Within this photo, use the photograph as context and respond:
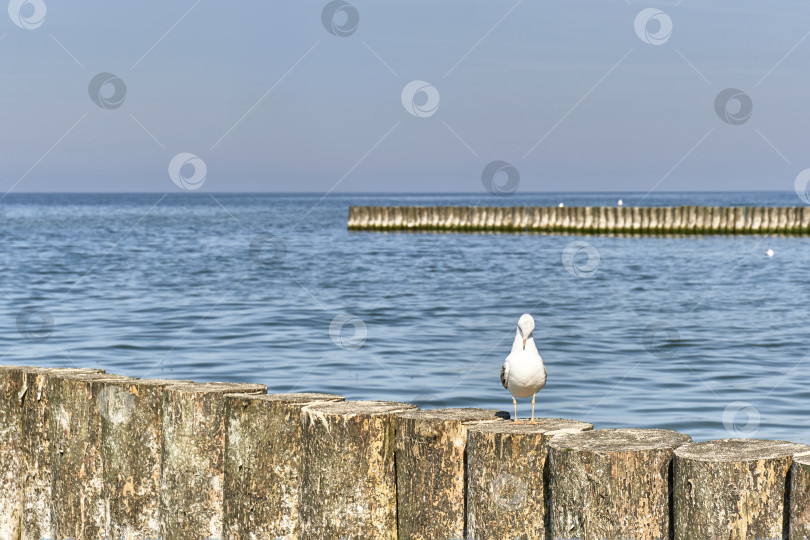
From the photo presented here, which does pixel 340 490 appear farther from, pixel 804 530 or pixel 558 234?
pixel 558 234

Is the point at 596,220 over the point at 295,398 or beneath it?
over

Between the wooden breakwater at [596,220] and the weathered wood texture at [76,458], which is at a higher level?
the wooden breakwater at [596,220]

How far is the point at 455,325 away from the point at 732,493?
13.8 m

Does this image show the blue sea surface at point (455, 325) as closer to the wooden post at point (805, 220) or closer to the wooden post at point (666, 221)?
the wooden post at point (805, 220)

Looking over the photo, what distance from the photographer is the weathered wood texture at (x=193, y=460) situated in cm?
494

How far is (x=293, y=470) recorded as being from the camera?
4781 millimetres

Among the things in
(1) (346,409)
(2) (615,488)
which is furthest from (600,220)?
(2) (615,488)

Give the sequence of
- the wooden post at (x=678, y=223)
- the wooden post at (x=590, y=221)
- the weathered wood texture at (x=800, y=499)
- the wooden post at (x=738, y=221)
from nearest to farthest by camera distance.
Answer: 1. the weathered wood texture at (x=800, y=499)
2. the wooden post at (x=738, y=221)
3. the wooden post at (x=678, y=223)
4. the wooden post at (x=590, y=221)

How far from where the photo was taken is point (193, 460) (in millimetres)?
4957

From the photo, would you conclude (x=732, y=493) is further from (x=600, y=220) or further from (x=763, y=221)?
(x=600, y=220)

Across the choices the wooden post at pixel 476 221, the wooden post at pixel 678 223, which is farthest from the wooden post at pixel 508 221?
the wooden post at pixel 678 223

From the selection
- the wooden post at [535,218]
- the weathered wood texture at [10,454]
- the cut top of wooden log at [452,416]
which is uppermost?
the wooden post at [535,218]

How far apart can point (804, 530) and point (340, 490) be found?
1.99m

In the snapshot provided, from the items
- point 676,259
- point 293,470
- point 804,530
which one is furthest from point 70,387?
point 676,259
